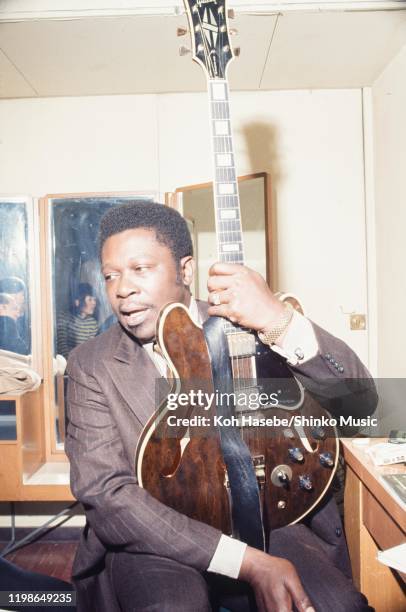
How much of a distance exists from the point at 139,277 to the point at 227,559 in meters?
0.58

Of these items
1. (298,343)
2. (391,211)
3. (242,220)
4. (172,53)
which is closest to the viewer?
(298,343)

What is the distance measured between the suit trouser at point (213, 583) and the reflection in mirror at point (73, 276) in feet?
4.07

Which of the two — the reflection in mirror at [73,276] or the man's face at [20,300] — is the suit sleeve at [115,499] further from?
the man's face at [20,300]

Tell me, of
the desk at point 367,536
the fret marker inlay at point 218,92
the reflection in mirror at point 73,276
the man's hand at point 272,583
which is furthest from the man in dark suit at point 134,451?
the reflection in mirror at point 73,276


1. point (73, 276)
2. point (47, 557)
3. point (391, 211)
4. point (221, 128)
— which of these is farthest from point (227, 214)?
point (47, 557)

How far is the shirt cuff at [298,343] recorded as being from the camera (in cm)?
90

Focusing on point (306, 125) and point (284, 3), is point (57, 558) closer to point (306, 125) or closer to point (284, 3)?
point (306, 125)

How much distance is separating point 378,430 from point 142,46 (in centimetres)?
172

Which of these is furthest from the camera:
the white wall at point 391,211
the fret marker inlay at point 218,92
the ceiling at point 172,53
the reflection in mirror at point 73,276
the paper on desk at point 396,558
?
the reflection in mirror at point 73,276

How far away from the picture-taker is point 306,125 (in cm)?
213

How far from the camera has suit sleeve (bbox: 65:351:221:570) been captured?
871mm

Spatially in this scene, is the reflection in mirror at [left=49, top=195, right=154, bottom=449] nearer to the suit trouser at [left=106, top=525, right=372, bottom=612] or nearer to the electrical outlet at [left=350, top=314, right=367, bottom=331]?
the electrical outlet at [left=350, top=314, right=367, bottom=331]

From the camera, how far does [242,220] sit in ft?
6.59

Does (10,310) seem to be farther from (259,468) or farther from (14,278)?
(259,468)
